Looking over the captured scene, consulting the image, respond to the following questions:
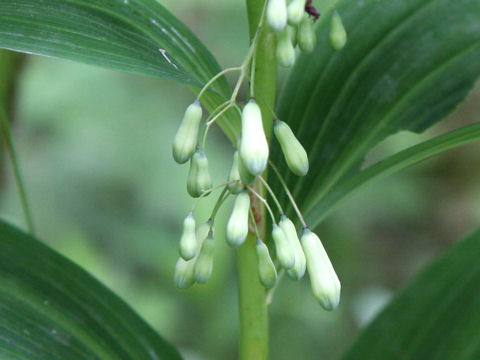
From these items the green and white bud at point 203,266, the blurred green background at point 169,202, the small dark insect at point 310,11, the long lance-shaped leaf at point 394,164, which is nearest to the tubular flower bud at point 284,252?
the green and white bud at point 203,266

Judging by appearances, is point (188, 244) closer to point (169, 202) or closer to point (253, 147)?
point (253, 147)

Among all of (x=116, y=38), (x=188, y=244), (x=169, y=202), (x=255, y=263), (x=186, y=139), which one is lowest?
(x=169, y=202)

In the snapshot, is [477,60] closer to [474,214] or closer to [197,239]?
[197,239]

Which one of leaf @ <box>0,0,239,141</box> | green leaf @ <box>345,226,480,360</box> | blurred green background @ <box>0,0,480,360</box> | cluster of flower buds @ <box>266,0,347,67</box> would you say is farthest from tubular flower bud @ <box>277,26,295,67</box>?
blurred green background @ <box>0,0,480,360</box>

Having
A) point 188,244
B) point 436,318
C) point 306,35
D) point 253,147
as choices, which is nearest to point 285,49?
point 306,35

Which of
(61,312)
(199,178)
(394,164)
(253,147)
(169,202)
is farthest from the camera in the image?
(169,202)

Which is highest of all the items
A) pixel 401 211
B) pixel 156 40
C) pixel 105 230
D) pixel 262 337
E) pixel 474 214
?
pixel 156 40

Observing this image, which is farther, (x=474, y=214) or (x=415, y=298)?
(x=474, y=214)

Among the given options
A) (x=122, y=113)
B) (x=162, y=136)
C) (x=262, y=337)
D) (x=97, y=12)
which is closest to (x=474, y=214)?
(x=162, y=136)
